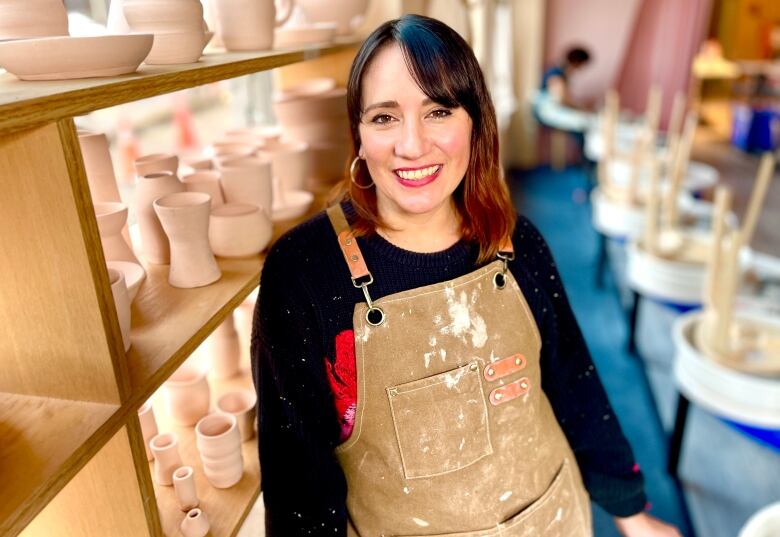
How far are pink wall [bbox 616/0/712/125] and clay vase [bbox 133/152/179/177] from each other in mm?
7308

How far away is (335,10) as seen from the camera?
5.62 ft

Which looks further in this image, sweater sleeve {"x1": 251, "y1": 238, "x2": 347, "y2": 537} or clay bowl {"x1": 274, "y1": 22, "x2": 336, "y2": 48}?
clay bowl {"x1": 274, "y1": 22, "x2": 336, "y2": 48}

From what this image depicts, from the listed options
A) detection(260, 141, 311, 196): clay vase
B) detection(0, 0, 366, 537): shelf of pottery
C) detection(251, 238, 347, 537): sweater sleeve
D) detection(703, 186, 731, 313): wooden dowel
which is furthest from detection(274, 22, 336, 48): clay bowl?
detection(703, 186, 731, 313): wooden dowel

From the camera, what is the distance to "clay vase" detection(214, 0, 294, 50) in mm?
1261

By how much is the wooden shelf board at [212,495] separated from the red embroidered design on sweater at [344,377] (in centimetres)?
25

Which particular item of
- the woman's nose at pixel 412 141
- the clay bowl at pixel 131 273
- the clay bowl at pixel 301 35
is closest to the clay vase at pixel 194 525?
the clay bowl at pixel 131 273

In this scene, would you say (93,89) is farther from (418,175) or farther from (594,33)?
(594,33)

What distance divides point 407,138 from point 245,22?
0.45m

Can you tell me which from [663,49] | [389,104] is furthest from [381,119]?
[663,49]

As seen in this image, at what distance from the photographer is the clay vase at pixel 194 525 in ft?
3.52

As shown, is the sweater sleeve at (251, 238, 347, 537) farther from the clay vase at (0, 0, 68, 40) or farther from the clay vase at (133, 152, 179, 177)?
the clay vase at (0, 0, 68, 40)

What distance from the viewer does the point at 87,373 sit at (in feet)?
2.67

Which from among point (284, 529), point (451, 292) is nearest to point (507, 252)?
point (451, 292)

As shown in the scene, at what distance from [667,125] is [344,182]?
7576 mm
